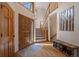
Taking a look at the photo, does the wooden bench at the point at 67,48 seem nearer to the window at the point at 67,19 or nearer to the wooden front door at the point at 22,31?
the window at the point at 67,19

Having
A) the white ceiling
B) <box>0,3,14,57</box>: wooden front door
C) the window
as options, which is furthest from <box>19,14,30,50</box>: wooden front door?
<box>0,3,14,57</box>: wooden front door

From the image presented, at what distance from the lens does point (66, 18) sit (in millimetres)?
5293

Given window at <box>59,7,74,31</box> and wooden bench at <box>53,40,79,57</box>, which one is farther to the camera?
window at <box>59,7,74,31</box>

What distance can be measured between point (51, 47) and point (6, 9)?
2.49m

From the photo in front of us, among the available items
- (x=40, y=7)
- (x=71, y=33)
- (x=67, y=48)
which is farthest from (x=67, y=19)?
(x=40, y=7)

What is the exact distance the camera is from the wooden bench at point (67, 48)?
4.42 m

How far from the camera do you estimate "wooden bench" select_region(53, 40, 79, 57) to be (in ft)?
14.5

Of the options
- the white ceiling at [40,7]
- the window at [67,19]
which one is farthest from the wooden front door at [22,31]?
the window at [67,19]

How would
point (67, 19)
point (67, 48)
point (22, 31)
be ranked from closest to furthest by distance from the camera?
1. point (67, 48)
2. point (67, 19)
3. point (22, 31)

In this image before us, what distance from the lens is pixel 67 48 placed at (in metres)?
4.83

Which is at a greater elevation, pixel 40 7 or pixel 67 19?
pixel 40 7

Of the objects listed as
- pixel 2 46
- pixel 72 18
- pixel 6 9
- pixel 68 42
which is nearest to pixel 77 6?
pixel 72 18

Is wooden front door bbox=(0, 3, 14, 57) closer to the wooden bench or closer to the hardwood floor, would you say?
the hardwood floor

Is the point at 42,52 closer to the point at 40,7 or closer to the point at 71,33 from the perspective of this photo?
the point at 71,33
